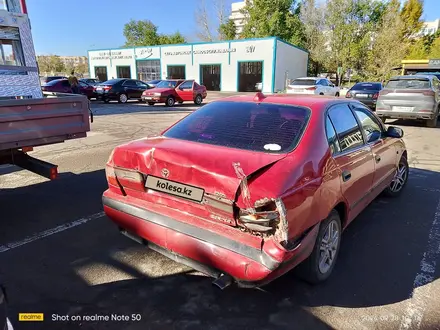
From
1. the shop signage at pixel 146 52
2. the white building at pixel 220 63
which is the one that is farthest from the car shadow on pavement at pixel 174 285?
the shop signage at pixel 146 52

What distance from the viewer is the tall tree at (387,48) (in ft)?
116

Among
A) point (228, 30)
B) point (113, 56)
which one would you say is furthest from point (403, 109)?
point (228, 30)

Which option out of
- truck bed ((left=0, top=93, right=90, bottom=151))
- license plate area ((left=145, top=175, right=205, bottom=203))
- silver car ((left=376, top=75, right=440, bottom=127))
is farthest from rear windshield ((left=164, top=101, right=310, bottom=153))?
silver car ((left=376, top=75, right=440, bottom=127))

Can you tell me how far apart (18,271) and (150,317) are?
1.44 m

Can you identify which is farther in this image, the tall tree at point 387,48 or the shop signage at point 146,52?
the shop signage at point 146,52

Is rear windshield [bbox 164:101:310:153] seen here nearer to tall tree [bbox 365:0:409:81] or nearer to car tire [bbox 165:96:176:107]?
car tire [bbox 165:96:176:107]

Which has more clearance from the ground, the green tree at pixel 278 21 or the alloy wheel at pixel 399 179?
the green tree at pixel 278 21

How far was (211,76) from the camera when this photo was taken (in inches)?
1344

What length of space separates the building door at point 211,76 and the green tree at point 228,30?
2000 cm

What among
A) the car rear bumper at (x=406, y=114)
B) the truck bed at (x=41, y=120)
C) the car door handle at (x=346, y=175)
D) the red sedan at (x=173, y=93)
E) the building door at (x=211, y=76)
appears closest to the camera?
the car door handle at (x=346, y=175)

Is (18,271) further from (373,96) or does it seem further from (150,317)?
(373,96)

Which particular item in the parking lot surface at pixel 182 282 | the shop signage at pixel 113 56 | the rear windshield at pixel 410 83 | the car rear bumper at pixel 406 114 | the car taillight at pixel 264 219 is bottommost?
the parking lot surface at pixel 182 282

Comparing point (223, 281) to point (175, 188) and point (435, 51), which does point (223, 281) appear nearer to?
point (175, 188)

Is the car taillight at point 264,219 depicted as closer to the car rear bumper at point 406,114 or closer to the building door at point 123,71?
the car rear bumper at point 406,114
